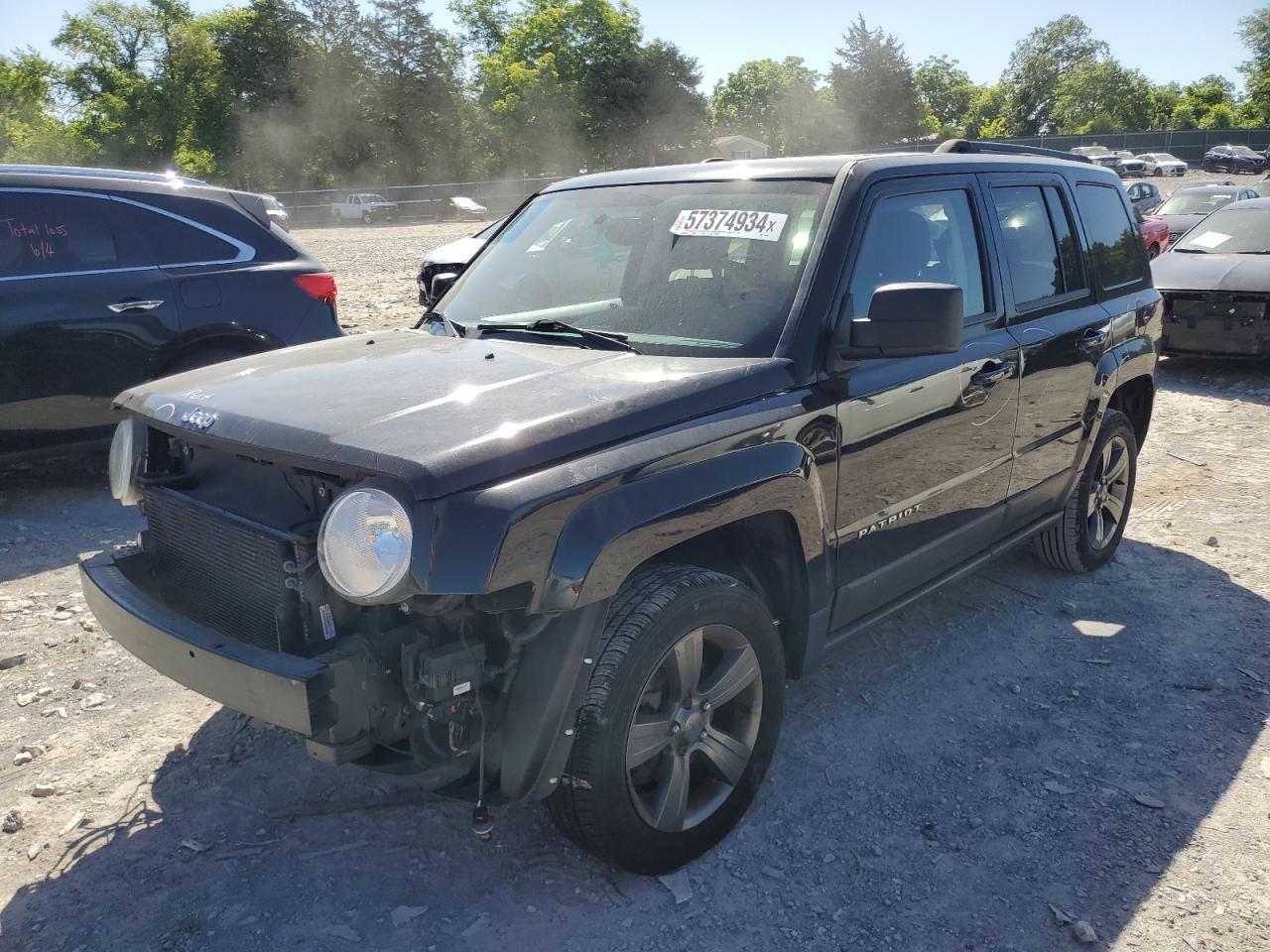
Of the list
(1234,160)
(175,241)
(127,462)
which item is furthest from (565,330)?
(1234,160)

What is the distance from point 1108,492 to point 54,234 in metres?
5.89

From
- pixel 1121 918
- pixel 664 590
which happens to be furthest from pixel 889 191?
pixel 1121 918

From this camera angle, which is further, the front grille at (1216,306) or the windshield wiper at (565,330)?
the front grille at (1216,306)

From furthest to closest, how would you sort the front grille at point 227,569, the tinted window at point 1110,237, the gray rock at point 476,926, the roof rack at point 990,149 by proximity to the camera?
the tinted window at point 1110,237, the roof rack at point 990,149, the gray rock at point 476,926, the front grille at point 227,569

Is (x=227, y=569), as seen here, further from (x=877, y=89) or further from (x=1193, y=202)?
(x=877, y=89)

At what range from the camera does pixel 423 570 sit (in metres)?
2.21

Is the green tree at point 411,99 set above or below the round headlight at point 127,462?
above

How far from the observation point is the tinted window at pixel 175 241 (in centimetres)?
601

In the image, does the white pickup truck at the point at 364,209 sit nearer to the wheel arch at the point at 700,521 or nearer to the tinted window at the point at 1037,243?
the tinted window at the point at 1037,243

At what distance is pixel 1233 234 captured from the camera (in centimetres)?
1038

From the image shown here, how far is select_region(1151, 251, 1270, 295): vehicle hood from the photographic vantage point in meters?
9.28

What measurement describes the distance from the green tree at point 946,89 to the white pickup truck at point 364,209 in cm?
7861

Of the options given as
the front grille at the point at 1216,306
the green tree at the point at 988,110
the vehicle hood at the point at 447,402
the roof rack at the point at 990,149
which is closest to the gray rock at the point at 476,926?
the vehicle hood at the point at 447,402

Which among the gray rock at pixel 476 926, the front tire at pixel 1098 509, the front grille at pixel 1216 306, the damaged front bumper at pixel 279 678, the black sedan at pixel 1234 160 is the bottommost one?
the gray rock at pixel 476 926
